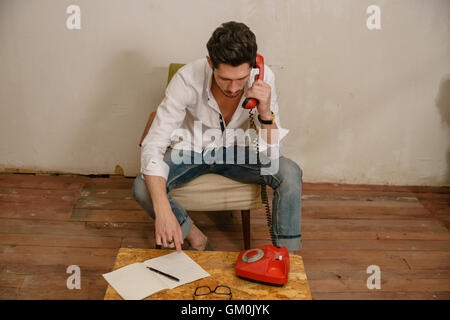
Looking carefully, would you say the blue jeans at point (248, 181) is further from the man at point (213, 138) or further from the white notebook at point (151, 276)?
the white notebook at point (151, 276)

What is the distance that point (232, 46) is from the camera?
1.41 metres

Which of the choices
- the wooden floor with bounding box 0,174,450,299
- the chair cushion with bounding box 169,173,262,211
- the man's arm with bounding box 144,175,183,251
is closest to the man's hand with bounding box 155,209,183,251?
the man's arm with bounding box 144,175,183,251

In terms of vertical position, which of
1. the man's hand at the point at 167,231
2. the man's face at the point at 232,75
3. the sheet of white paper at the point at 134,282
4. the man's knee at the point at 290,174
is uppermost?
the man's face at the point at 232,75

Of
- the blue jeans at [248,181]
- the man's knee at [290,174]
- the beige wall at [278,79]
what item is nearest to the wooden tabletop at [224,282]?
the blue jeans at [248,181]

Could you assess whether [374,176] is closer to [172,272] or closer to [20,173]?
[172,272]

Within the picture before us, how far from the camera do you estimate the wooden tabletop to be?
117 cm

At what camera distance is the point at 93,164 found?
2.60 m

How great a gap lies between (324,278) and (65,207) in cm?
142

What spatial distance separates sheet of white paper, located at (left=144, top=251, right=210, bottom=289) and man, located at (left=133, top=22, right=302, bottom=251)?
55mm

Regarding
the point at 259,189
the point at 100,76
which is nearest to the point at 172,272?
the point at 259,189

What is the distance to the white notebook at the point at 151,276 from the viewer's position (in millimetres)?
1171

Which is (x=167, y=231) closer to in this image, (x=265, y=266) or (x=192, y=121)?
(x=265, y=266)

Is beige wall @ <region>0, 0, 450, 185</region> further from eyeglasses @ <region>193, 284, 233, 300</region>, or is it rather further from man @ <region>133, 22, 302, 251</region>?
eyeglasses @ <region>193, 284, 233, 300</region>

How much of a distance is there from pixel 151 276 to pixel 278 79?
1.53 metres
